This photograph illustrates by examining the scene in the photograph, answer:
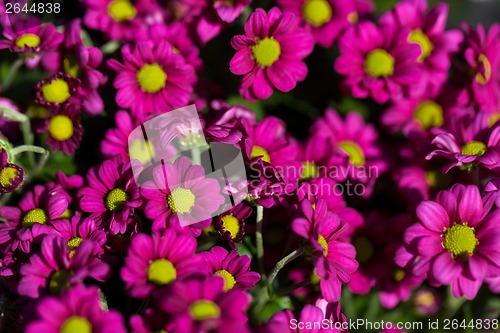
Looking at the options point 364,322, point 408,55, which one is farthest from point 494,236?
point 408,55

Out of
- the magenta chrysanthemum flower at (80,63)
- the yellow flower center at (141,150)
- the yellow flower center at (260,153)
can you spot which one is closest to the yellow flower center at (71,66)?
the magenta chrysanthemum flower at (80,63)

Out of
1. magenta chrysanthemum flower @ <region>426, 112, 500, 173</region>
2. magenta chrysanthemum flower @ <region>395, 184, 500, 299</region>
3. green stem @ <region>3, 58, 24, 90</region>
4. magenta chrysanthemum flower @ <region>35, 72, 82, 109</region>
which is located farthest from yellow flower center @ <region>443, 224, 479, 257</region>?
green stem @ <region>3, 58, 24, 90</region>

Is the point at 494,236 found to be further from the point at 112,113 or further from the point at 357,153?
the point at 112,113

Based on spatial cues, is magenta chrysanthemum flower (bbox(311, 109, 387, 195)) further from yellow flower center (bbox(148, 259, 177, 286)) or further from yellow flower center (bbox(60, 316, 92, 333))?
yellow flower center (bbox(60, 316, 92, 333))

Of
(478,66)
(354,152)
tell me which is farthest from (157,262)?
(478,66)

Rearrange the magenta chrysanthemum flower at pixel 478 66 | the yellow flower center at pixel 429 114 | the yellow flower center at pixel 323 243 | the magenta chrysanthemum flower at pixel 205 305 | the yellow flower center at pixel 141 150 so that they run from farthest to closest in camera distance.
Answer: the yellow flower center at pixel 429 114 < the magenta chrysanthemum flower at pixel 478 66 < the yellow flower center at pixel 141 150 < the yellow flower center at pixel 323 243 < the magenta chrysanthemum flower at pixel 205 305

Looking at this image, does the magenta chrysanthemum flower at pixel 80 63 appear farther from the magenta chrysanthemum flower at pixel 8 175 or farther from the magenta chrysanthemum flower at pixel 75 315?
the magenta chrysanthemum flower at pixel 75 315
